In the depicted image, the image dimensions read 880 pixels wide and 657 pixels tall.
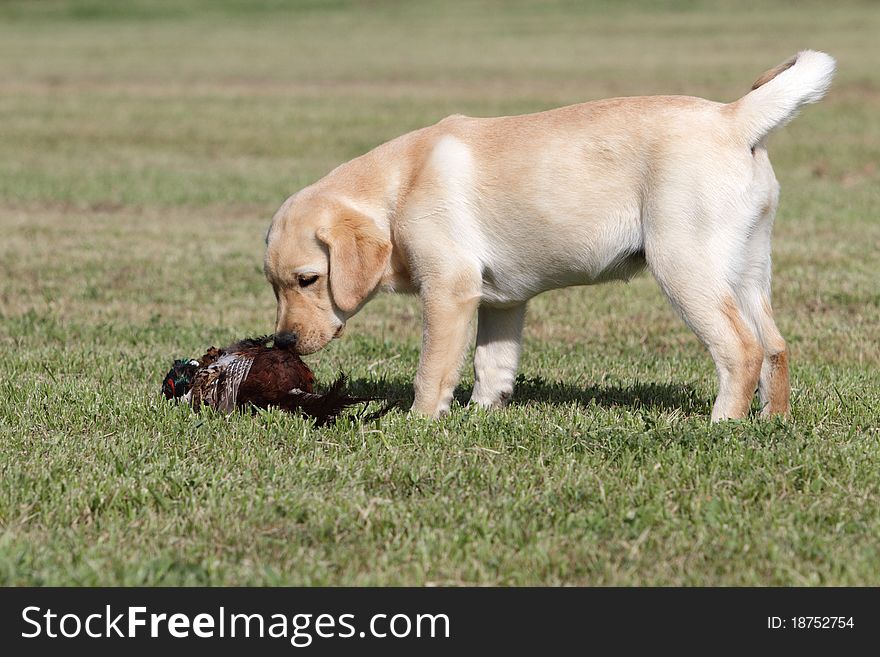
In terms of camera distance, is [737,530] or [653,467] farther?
[653,467]

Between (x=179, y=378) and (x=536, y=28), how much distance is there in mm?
47488

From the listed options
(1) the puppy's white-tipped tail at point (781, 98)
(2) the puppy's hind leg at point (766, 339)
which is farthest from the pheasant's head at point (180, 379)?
(1) the puppy's white-tipped tail at point (781, 98)

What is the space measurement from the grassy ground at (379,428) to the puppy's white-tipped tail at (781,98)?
4.57 ft

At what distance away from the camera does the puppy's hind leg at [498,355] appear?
6.50 meters

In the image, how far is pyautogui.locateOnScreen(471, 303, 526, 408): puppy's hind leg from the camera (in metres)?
6.50

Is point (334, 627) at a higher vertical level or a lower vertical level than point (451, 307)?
lower

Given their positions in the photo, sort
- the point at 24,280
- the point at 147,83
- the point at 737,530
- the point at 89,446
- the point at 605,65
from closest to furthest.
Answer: the point at 737,530 < the point at 89,446 < the point at 24,280 < the point at 147,83 < the point at 605,65

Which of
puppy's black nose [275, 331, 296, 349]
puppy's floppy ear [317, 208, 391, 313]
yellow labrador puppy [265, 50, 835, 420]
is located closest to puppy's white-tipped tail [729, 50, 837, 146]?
yellow labrador puppy [265, 50, 835, 420]

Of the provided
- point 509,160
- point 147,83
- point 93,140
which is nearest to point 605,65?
point 147,83

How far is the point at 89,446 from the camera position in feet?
17.4

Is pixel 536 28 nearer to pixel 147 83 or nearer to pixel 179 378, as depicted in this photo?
pixel 147 83

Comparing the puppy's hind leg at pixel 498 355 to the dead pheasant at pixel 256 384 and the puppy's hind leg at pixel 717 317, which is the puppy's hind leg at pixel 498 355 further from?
the puppy's hind leg at pixel 717 317

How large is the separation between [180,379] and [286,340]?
624mm

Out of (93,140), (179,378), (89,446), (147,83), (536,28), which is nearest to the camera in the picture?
(89,446)
